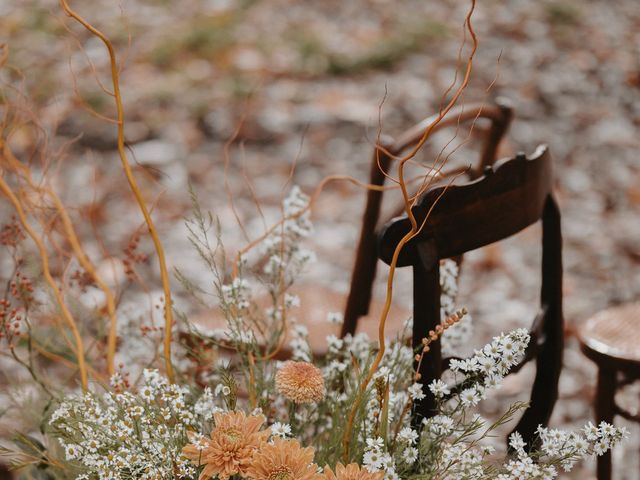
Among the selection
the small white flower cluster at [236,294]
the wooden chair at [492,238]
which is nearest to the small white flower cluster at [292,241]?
the small white flower cluster at [236,294]

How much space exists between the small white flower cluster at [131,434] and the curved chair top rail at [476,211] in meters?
0.25

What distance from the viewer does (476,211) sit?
0.91m

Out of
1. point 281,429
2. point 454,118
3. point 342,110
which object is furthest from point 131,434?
point 342,110

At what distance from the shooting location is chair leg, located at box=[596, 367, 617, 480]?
1.47m

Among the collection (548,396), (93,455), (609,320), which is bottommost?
(93,455)

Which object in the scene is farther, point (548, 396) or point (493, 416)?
point (493, 416)

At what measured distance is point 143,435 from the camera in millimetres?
767

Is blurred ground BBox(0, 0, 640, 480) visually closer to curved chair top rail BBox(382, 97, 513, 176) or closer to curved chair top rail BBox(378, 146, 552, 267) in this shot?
curved chair top rail BBox(382, 97, 513, 176)

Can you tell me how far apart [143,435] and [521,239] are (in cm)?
218

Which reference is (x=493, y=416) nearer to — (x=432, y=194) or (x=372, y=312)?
(x=372, y=312)

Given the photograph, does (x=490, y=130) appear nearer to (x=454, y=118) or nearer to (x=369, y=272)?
(x=454, y=118)

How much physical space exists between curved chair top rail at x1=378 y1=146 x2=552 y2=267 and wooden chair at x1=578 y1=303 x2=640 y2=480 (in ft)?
1.61

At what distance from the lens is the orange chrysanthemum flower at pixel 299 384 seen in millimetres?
729

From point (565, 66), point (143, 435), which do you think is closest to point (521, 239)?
point (565, 66)
